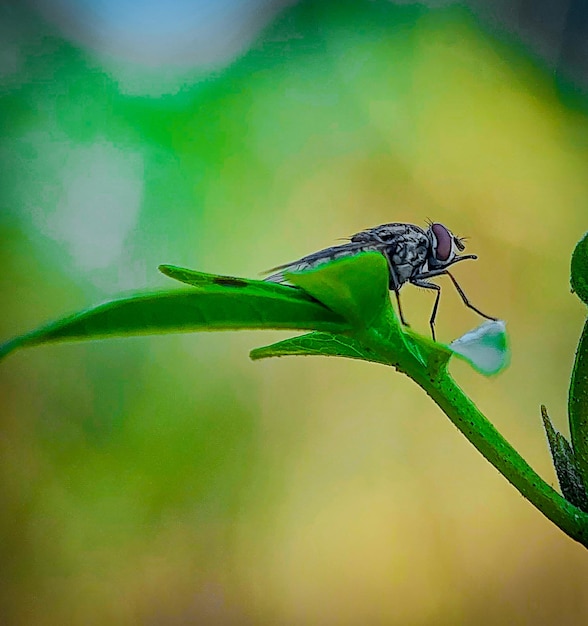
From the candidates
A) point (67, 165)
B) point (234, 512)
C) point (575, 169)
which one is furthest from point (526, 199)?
point (67, 165)

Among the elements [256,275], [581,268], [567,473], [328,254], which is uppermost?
[256,275]

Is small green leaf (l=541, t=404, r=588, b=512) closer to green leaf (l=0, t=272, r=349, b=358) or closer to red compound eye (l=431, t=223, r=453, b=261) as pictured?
green leaf (l=0, t=272, r=349, b=358)

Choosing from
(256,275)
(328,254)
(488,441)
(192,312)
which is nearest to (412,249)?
(328,254)

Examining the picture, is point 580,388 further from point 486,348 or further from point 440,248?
point 440,248

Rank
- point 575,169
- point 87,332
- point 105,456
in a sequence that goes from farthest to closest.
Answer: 1. point 575,169
2. point 105,456
3. point 87,332

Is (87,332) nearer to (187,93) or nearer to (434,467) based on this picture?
(434,467)
